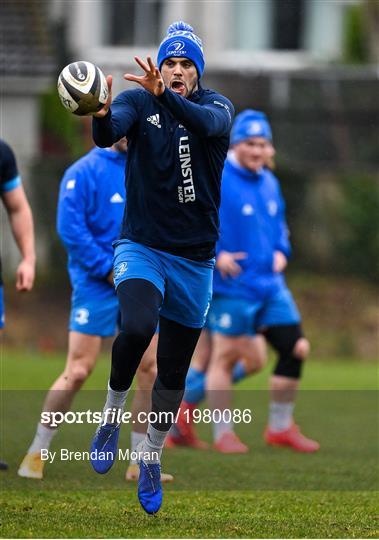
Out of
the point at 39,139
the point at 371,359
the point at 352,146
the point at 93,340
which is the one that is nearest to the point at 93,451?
the point at 93,340

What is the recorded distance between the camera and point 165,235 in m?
6.69

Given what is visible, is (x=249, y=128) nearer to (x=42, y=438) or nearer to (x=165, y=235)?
(x=42, y=438)

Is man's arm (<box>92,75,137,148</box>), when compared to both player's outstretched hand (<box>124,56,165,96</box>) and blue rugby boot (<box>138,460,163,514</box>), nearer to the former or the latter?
player's outstretched hand (<box>124,56,165,96</box>)

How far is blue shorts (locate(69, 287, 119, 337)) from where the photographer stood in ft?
27.1

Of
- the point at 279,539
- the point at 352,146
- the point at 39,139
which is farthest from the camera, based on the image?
the point at 39,139

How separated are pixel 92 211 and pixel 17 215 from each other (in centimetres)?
48

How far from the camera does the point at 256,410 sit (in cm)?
1205

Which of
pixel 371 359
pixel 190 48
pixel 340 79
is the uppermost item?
pixel 190 48

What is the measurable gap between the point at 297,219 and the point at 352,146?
195 cm

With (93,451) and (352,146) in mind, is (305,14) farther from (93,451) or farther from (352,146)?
(93,451)

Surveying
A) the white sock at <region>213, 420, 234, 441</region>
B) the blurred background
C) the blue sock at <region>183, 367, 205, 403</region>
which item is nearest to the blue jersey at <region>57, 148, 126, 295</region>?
the white sock at <region>213, 420, 234, 441</region>

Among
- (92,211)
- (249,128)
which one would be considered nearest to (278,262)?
(249,128)

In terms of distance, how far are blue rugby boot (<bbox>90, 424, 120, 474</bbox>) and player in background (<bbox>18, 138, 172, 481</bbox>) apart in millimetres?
1457

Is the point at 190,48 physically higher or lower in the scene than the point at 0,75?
higher
